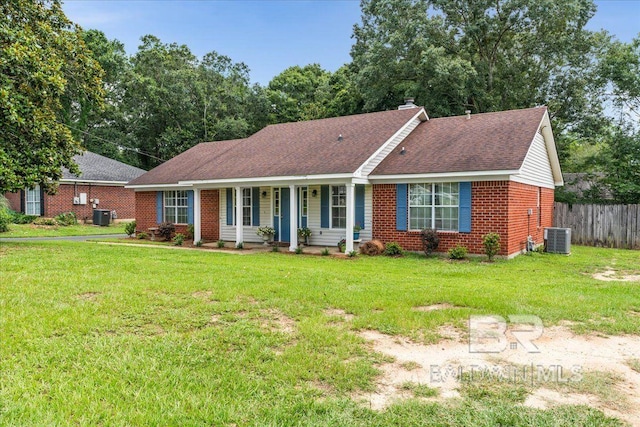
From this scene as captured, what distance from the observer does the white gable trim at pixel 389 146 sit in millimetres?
13125

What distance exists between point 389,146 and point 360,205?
2.30m

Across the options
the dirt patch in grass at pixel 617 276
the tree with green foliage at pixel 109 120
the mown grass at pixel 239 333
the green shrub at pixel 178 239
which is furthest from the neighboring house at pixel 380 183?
the tree with green foliage at pixel 109 120

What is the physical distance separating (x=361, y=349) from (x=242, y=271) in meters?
4.96

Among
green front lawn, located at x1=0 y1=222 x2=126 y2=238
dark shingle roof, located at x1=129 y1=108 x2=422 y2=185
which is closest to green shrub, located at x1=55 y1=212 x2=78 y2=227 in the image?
green front lawn, located at x1=0 y1=222 x2=126 y2=238

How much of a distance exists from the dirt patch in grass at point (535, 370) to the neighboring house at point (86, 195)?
23.2 meters

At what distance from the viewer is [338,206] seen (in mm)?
14453

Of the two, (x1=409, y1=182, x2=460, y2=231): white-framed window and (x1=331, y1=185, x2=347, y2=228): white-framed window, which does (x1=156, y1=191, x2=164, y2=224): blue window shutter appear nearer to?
(x1=331, y1=185, x2=347, y2=228): white-framed window

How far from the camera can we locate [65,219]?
23.4m

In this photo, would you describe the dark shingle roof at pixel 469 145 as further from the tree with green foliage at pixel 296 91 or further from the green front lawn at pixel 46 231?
the tree with green foliage at pixel 296 91

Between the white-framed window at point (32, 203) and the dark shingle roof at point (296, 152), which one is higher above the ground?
the dark shingle roof at point (296, 152)

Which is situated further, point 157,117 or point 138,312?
point 157,117

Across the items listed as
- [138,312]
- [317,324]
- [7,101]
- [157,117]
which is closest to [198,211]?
[7,101]

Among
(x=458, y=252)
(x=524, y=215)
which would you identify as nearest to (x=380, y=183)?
(x=458, y=252)

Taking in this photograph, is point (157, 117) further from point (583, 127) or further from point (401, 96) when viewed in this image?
point (583, 127)
